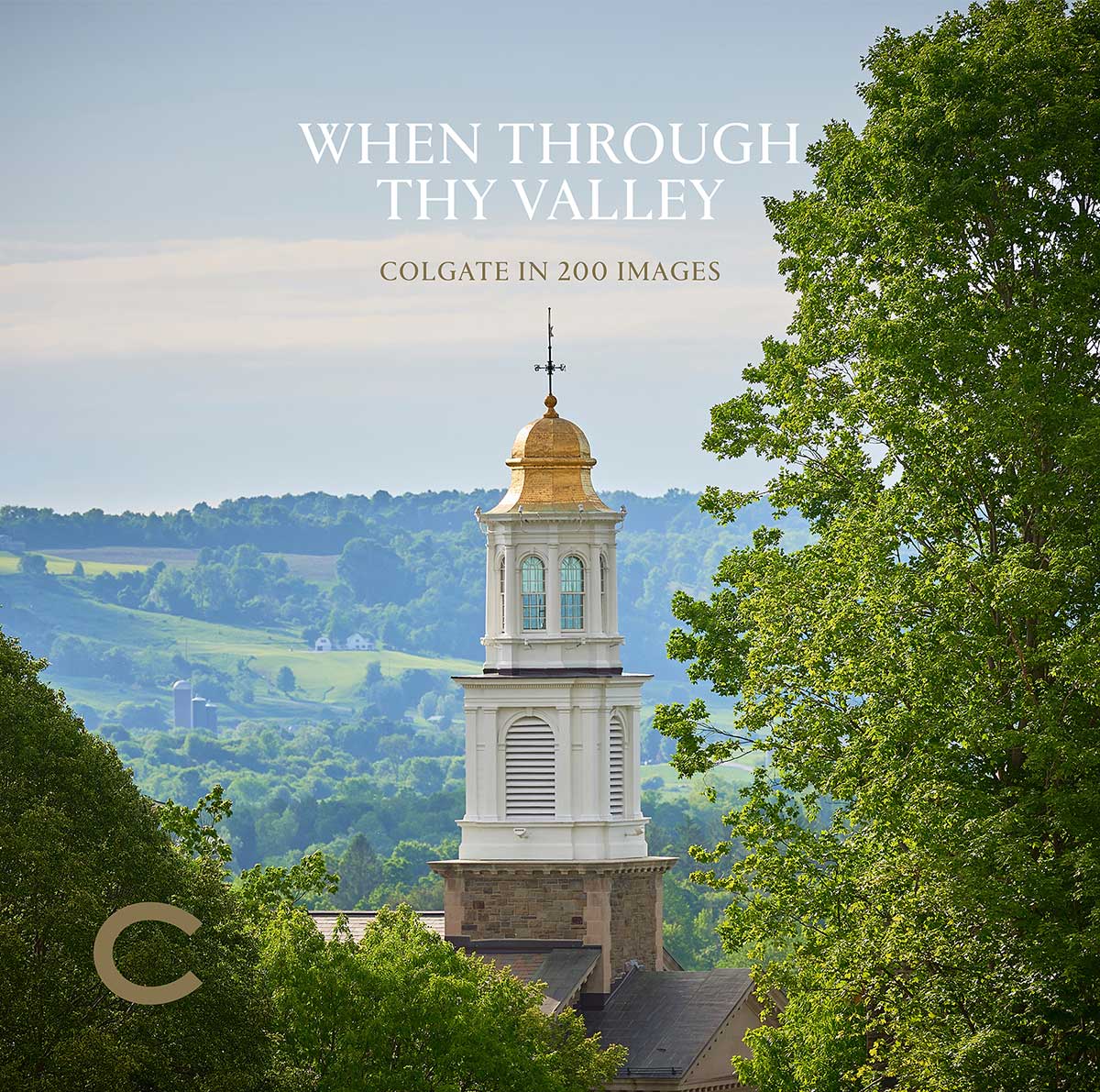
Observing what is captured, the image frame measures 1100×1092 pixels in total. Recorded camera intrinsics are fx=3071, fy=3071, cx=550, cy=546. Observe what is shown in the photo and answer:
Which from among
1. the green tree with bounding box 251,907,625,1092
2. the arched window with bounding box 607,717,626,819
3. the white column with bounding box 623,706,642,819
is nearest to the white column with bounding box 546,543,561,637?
the arched window with bounding box 607,717,626,819

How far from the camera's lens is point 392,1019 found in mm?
43719

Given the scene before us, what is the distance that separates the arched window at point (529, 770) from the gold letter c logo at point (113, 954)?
3210cm

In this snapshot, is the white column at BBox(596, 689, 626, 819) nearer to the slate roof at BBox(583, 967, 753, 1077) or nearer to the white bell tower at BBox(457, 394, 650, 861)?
the white bell tower at BBox(457, 394, 650, 861)

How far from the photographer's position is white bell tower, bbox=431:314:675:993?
6506cm

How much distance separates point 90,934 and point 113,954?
39cm

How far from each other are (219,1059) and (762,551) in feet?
29.4

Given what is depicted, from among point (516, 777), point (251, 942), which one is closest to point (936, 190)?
point (251, 942)

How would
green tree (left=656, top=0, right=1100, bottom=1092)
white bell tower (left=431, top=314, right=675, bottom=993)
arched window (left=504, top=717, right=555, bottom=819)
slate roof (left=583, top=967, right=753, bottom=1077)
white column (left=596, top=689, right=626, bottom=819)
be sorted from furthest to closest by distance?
arched window (left=504, top=717, right=555, bottom=819) < white column (left=596, top=689, right=626, bottom=819) < white bell tower (left=431, top=314, right=675, bottom=993) < slate roof (left=583, top=967, right=753, bottom=1077) < green tree (left=656, top=0, right=1100, bottom=1092)

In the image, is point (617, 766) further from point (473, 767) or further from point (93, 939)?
point (93, 939)

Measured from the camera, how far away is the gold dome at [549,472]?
6788 centimetres

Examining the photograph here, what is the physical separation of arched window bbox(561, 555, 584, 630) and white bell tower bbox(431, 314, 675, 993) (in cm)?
2

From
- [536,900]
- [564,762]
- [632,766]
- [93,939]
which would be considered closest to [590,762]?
[564,762]

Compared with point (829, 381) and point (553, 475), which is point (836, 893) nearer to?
point (829, 381)

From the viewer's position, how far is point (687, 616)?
37500 mm
